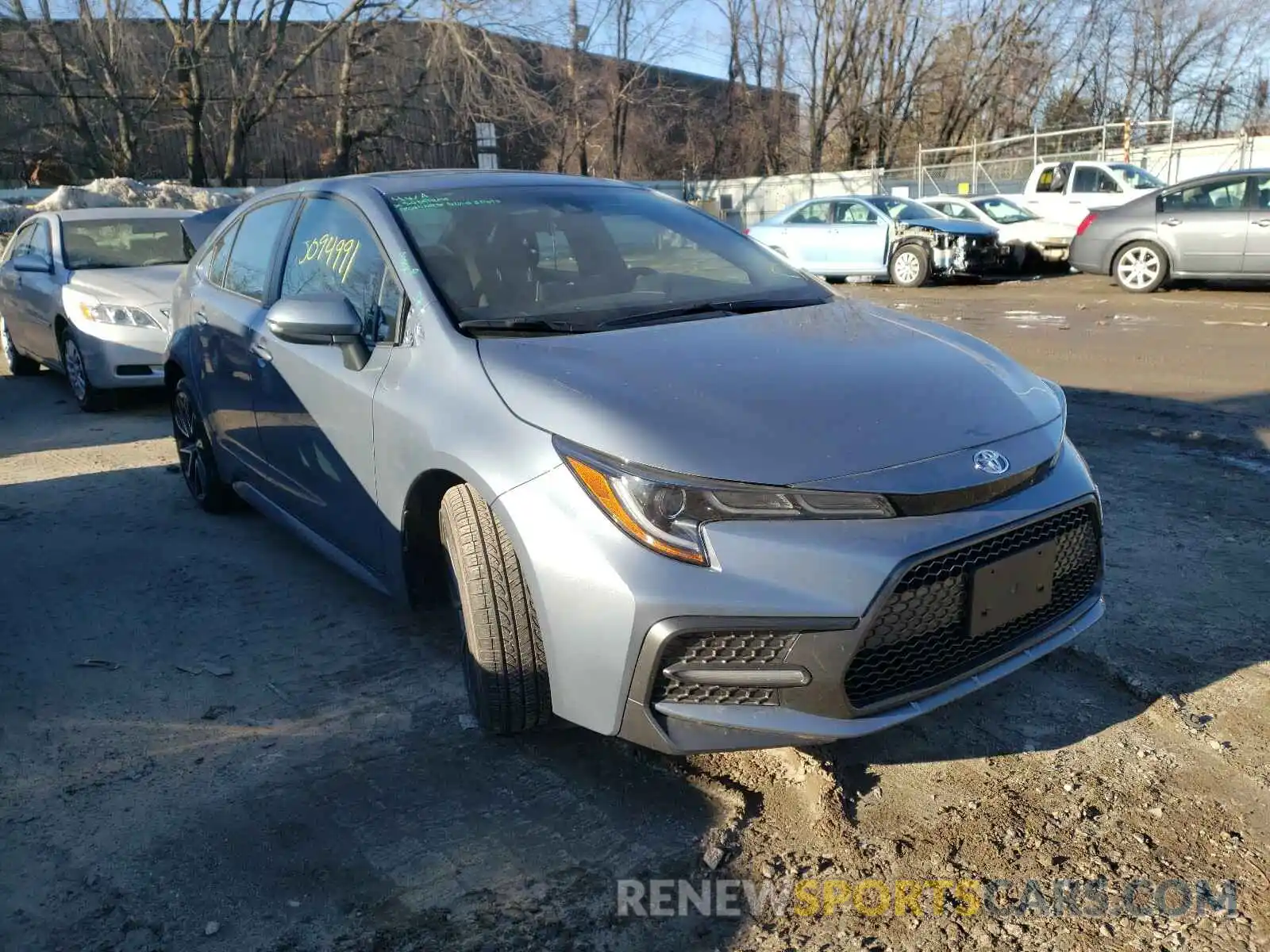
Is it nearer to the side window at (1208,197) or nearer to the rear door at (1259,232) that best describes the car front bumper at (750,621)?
the rear door at (1259,232)

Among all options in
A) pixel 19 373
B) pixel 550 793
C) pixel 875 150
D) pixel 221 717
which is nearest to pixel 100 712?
pixel 221 717

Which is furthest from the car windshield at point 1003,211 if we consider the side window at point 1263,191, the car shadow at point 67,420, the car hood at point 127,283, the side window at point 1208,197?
the car shadow at point 67,420

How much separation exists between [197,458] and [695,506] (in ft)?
12.0

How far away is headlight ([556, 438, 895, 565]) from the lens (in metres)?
2.31

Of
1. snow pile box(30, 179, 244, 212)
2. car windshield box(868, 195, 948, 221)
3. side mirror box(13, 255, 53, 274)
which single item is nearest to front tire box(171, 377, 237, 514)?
side mirror box(13, 255, 53, 274)

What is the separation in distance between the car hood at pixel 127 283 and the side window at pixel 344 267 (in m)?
4.05

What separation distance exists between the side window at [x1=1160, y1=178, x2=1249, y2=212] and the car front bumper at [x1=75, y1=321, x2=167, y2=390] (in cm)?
A: 1220

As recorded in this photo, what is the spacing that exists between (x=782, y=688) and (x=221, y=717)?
6.04ft

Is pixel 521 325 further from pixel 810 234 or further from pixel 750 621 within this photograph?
pixel 810 234

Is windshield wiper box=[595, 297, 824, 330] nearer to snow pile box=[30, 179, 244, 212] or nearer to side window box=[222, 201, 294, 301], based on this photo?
side window box=[222, 201, 294, 301]

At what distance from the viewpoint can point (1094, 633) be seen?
346cm

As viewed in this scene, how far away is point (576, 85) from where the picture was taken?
35.9 metres

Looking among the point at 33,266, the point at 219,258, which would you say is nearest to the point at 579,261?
the point at 219,258

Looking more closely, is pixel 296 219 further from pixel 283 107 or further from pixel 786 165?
pixel 786 165
